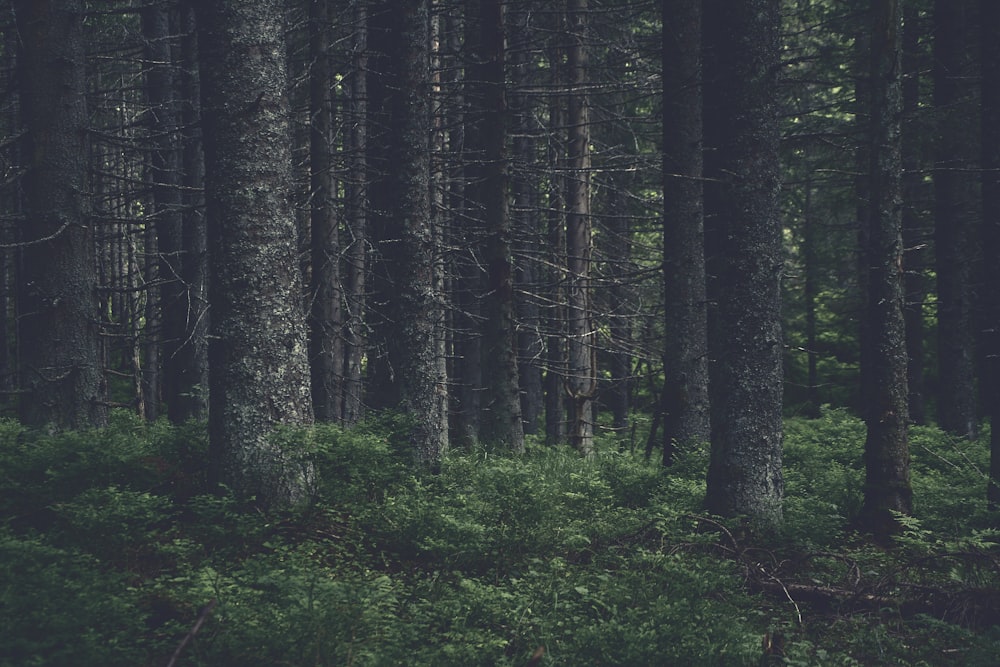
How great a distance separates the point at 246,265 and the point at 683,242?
7476 millimetres

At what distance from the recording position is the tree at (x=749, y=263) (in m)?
8.24

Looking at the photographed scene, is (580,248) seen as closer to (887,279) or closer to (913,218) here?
(887,279)

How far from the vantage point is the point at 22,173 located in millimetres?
9820

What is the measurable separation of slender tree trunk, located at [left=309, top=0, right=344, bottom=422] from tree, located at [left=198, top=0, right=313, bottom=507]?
5.51 metres

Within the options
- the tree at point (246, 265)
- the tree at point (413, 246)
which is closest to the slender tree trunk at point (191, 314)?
the tree at point (413, 246)

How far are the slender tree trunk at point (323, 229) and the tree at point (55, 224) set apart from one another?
12.8 feet

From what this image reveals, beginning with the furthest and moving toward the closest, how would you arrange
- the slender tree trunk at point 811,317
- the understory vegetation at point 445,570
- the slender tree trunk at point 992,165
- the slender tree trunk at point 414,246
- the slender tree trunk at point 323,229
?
the slender tree trunk at point 811,317 < the slender tree trunk at point 323,229 < the slender tree trunk at point 414,246 < the slender tree trunk at point 992,165 < the understory vegetation at point 445,570

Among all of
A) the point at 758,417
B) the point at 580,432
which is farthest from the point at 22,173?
the point at 580,432

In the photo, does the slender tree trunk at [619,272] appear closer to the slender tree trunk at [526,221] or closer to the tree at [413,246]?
the slender tree trunk at [526,221]

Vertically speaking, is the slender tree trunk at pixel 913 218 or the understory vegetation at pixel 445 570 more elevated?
the slender tree trunk at pixel 913 218

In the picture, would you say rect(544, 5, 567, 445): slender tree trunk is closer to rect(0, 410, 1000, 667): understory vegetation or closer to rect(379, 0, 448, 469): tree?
rect(379, 0, 448, 469): tree

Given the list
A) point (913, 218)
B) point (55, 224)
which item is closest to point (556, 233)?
point (913, 218)

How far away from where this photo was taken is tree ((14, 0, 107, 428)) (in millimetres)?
9781

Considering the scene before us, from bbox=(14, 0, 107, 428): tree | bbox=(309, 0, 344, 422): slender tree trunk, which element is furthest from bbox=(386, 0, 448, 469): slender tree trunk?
bbox=(14, 0, 107, 428): tree
